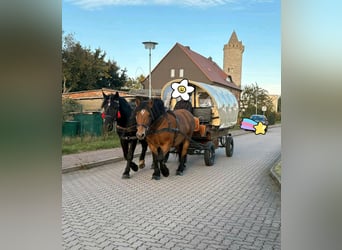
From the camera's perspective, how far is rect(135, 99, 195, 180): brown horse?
7.01 metres

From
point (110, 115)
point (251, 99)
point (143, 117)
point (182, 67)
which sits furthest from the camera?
point (182, 67)

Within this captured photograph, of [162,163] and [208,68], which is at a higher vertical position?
[208,68]

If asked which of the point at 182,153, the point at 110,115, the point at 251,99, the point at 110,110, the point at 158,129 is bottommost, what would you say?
the point at 182,153

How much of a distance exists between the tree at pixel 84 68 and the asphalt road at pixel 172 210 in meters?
9.24

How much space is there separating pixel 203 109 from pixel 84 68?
33.8 feet

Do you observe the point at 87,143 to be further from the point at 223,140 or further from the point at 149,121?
the point at 149,121

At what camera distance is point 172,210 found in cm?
524

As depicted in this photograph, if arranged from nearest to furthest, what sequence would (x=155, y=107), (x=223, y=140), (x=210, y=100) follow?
(x=155, y=107) < (x=210, y=100) < (x=223, y=140)

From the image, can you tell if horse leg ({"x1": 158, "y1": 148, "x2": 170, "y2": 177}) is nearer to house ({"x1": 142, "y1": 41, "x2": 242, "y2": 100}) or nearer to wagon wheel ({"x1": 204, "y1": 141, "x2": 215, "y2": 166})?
wagon wheel ({"x1": 204, "y1": 141, "x2": 215, "y2": 166})

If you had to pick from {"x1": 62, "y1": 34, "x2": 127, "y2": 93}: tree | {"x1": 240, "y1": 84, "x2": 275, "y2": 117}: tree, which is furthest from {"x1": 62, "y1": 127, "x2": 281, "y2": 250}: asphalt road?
{"x1": 240, "y1": 84, "x2": 275, "y2": 117}: tree

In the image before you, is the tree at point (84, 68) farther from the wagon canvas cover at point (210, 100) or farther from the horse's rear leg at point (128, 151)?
the horse's rear leg at point (128, 151)

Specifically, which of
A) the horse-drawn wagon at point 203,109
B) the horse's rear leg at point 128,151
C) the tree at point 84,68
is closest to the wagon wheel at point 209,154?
the horse-drawn wagon at point 203,109

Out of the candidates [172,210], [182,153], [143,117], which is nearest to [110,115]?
[143,117]

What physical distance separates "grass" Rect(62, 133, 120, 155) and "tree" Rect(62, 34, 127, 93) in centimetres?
337
